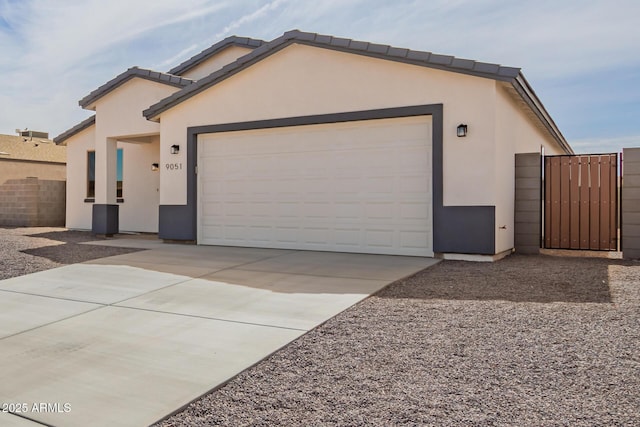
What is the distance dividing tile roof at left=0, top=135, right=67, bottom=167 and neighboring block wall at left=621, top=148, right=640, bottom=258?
78.3 ft

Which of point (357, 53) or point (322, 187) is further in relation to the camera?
point (322, 187)

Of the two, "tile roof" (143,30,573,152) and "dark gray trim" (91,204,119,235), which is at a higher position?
"tile roof" (143,30,573,152)

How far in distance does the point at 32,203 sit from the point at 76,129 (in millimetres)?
3806

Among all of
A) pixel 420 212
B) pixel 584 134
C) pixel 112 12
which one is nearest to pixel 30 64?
pixel 112 12

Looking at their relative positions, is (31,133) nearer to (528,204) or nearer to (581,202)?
(528,204)

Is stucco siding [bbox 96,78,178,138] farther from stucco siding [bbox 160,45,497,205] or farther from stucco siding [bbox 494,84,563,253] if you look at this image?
stucco siding [bbox 494,84,563,253]

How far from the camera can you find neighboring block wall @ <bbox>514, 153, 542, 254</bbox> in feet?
32.5

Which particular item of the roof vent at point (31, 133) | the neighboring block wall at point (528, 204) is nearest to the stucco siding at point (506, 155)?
the neighboring block wall at point (528, 204)

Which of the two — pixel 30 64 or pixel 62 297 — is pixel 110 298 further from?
pixel 30 64

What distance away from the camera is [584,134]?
865 inches

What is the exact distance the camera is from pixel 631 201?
891 centimetres

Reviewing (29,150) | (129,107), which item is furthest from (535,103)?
(29,150)

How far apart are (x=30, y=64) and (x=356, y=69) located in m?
11.2

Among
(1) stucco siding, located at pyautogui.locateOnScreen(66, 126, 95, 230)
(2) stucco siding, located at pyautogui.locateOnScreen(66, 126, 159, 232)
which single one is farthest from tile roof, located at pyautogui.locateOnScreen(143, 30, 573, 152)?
(1) stucco siding, located at pyautogui.locateOnScreen(66, 126, 95, 230)
